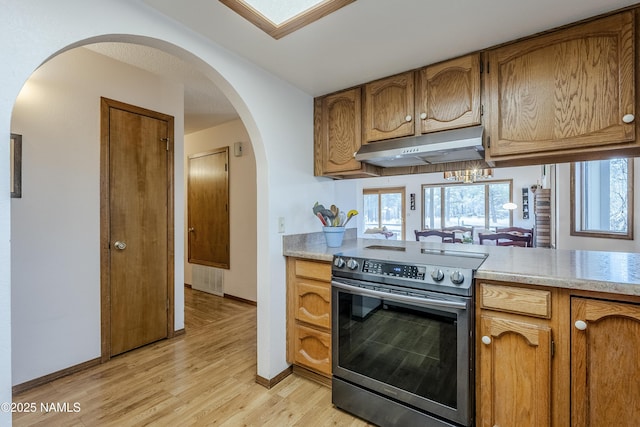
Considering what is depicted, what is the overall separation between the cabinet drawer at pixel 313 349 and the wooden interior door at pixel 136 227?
140 cm

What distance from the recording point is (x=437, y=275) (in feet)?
4.66

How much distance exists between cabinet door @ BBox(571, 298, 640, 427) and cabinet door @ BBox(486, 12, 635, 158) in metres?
0.81

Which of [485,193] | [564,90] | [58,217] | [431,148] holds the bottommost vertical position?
[58,217]

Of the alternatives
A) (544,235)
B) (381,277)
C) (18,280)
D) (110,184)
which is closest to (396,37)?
(381,277)

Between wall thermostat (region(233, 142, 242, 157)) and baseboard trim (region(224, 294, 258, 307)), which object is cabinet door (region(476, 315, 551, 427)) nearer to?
baseboard trim (region(224, 294, 258, 307))

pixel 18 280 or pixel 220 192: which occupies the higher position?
pixel 220 192

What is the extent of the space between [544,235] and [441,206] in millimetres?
2974

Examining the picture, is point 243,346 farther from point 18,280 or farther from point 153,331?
point 18,280

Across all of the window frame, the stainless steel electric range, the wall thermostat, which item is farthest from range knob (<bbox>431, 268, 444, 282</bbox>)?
the window frame

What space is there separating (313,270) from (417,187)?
275 inches

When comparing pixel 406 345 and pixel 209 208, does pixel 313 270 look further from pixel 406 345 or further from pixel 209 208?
pixel 209 208

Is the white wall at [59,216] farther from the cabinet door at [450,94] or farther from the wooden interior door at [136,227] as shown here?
the cabinet door at [450,94]

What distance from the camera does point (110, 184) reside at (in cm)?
232

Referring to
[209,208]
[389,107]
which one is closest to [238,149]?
[209,208]
